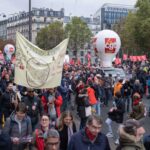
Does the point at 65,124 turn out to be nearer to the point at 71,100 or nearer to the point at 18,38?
the point at 18,38

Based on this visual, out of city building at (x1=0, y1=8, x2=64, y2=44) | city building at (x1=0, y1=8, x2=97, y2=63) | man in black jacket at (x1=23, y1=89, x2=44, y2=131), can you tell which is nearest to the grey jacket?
man in black jacket at (x1=23, y1=89, x2=44, y2=131)

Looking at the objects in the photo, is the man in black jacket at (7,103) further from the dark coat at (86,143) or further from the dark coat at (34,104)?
the dark coat at (86,143)

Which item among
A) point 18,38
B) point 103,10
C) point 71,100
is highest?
point 103,10

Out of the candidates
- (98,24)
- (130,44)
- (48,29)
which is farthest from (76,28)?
(98,24)

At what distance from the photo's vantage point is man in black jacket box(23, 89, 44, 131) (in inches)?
363

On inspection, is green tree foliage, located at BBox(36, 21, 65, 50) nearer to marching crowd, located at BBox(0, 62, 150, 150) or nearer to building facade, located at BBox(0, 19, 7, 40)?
building facade, located at BBox(0, 19, 7, 40)

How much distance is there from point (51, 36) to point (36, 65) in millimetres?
96504

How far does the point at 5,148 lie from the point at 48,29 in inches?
4057

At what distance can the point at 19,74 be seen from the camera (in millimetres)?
10195

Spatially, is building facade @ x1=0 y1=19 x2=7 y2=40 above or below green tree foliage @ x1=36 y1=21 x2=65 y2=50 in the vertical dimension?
above

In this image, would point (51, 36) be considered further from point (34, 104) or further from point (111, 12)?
point (34, 104)

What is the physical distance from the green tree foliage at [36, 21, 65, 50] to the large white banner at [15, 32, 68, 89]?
308ft

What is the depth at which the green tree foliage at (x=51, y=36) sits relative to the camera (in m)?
105

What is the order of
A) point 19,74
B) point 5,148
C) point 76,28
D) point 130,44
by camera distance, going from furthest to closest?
point 76,28, point 130,44, point 19,74, point 5,148
